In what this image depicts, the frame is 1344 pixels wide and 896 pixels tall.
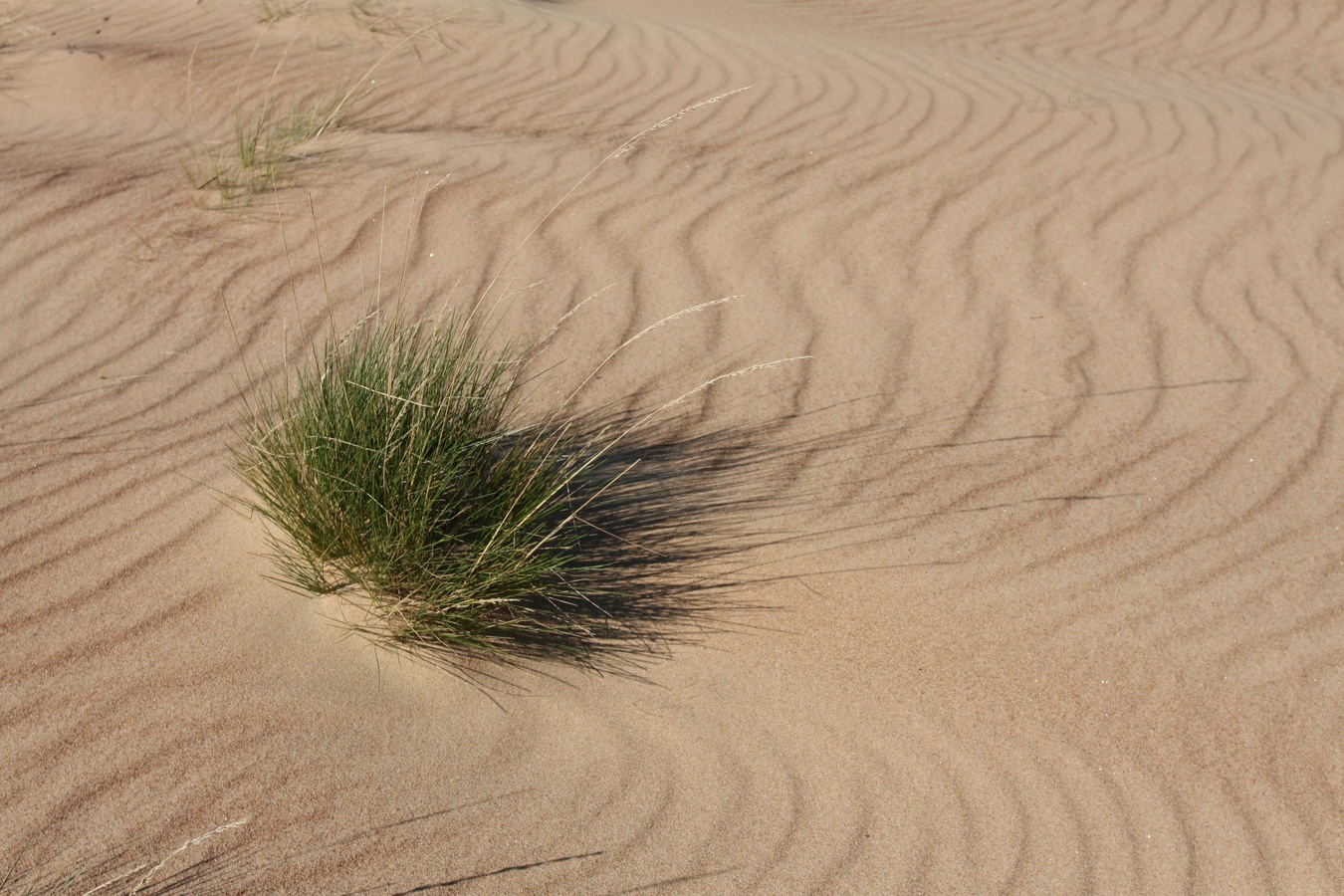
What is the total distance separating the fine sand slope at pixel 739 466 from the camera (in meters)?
2.45

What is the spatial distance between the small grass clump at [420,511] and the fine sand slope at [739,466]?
0.39 ft

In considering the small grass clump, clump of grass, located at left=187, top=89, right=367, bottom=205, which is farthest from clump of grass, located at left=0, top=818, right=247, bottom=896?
clump of grass, located at left=187, top=89, right=367, bottom=205

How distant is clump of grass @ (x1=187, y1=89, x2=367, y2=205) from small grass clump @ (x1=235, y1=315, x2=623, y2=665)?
196 cm

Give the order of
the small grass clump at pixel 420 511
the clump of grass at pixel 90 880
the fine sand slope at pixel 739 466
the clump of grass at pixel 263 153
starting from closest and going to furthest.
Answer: the clump of grass at pixel 90 880 < the fine sand slope at pixel 739 466 < the small grass clump at pixel 420 511 < the clump of grass at pixel 263 153

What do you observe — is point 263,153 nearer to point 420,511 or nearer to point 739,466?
point 739,466

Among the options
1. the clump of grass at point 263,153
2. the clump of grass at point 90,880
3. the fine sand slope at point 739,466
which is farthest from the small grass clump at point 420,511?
the clump of grass at point 263,153

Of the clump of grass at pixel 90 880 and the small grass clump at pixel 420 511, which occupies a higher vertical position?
the small grass clump at pixel 420 511

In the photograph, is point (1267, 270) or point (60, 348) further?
point (1267, 270)

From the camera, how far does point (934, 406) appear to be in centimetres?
386

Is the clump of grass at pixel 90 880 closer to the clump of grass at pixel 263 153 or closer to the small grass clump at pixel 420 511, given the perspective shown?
the small grass clump at pixel 420 511

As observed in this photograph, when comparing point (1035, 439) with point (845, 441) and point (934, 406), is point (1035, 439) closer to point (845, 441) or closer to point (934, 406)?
point (934, 406)

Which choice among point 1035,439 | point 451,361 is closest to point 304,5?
point 451,361

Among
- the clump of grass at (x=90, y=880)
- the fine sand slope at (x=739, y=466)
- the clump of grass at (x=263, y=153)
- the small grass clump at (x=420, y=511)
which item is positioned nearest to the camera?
the clump of grass at (x=90, y=880)

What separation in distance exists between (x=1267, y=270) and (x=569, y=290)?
9.49ft
